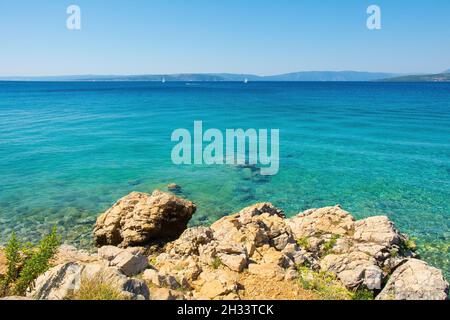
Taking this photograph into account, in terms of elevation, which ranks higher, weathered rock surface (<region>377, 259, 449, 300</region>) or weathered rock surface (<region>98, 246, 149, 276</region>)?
weathered rock surface (<region>98, 246, 149, 276</region>)

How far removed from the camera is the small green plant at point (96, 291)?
789 centimetres

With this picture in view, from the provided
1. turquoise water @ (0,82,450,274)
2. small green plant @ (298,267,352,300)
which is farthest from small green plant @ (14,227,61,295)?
turquoise water @ (0,82,450,274)

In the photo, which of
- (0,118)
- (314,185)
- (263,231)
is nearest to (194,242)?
(263,231)

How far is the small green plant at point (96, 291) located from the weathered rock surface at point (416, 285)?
337 inches

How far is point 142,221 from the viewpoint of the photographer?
663 inches

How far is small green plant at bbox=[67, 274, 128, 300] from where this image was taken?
7.89 m

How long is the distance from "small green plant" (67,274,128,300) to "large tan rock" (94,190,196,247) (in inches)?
330

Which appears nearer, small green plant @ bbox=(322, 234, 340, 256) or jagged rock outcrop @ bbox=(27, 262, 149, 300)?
jagged rock outcrop @ bbox=(27, 262, 149, 300)

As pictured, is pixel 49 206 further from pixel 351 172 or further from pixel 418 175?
pixel 418 175

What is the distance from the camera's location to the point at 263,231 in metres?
14.6

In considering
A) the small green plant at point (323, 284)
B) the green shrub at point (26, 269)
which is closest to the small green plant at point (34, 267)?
the green shrub at point (26, 269)

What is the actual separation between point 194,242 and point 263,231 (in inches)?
118

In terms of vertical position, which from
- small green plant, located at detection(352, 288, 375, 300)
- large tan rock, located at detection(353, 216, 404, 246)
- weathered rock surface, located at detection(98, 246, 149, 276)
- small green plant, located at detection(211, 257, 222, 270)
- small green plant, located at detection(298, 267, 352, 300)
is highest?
weathered rock surface, located at detection(98, 246, 149, 276)

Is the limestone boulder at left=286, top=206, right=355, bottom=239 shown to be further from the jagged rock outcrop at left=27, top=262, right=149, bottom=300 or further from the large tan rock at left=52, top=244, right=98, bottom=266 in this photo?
the jagged rock outcrop at left=27, top=262, right=149, bottom=300
